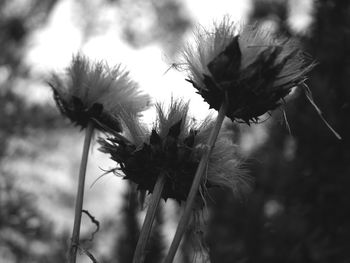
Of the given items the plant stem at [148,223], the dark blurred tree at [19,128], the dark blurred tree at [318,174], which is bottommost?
the plant stem at [148,223]

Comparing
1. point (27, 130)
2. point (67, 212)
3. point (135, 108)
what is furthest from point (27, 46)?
point (135, 108)

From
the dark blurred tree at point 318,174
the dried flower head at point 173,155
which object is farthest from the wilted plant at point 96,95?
the dark blurred tree at point 318,174

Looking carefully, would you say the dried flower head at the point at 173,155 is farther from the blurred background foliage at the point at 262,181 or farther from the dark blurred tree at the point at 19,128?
the dark blurred tree at the point at 19,128

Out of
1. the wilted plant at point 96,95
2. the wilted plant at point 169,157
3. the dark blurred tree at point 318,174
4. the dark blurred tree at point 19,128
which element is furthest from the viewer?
the dark blurred tree at point 19,128

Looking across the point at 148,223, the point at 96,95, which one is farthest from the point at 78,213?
the point at 96,95

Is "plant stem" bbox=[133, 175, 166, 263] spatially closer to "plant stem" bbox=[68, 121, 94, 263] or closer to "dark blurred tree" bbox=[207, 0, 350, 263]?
"plant stem" bbox=[68, 121, 94, 263]

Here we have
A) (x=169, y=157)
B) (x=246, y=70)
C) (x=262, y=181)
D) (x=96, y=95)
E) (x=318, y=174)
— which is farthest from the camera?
(x=262, y=181)

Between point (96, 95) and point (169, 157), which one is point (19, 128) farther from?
point (169, 157)

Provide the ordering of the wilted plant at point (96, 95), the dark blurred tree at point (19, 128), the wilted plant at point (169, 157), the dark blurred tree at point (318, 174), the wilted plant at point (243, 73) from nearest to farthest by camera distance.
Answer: the wilted plant at point (243, 73)
the wilted plant at point (169, 157)
the wilted plant at point (96, 95)
the dark blurred tree at point (318, 174)
the dark blurred tree at point (19, 128)
